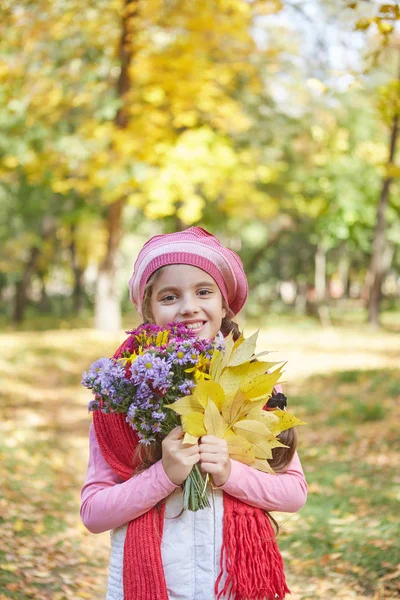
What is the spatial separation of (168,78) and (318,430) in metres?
6.65

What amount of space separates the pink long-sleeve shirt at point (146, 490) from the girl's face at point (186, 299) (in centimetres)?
42

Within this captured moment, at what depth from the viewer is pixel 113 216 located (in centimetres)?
1575

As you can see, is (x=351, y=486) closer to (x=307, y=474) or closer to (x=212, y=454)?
(x=307, y=474)

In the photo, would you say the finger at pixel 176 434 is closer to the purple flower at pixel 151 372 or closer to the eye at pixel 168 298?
the purple flower at pixel 151 372

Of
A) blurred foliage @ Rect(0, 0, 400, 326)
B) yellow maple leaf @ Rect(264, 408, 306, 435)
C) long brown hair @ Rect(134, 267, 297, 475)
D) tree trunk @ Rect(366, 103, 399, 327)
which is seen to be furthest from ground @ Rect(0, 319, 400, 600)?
tree trunk @ Rect(366, 103, 399, 327)

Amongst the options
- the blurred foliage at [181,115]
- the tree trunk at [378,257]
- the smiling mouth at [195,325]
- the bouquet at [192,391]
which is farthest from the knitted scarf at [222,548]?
the tree trunk at [378,257]

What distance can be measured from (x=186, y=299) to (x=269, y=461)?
56 cm

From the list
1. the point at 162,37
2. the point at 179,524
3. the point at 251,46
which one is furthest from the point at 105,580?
the point at 162,37

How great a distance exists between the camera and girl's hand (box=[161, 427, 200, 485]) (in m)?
1.91

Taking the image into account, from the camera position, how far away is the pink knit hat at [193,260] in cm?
222

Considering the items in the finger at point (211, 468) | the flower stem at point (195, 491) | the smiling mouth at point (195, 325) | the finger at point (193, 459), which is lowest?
the flower stem at point (195, 491)

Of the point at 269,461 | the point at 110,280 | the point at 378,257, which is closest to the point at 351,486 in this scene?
the point at 269,461

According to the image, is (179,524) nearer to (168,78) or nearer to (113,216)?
(168,78)

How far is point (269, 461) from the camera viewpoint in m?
2.20
